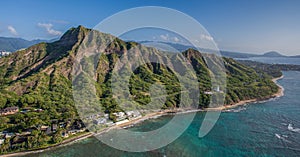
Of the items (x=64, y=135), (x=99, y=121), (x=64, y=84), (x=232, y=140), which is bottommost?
(x=232, y=140)

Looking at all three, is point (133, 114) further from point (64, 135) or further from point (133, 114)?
point (64, 135)

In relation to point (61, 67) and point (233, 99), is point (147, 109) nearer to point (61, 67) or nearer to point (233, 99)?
point (233, 99)

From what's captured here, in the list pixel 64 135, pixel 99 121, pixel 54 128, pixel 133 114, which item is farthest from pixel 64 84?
pixel 64 135

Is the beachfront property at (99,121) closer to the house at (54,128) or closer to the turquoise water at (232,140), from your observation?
the turquoise water at (232,140)

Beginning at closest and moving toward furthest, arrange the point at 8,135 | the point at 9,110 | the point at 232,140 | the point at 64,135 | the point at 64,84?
the point at 8,135 < the point at 232,140 < the point at 64,135 < the point at 9,110 < the point at 64,84

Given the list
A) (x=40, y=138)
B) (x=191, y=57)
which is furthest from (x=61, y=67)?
(x=191, y=57)

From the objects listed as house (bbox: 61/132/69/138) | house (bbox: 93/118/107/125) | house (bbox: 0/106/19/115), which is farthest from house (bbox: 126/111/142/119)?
house (bbox: 0/106/19/115)

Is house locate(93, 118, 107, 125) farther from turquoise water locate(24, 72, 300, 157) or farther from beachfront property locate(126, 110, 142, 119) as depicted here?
beachfront property locate(126, 110, 142, 119)

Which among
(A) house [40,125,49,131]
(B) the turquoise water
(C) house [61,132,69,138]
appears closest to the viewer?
(B) the turquoise water
